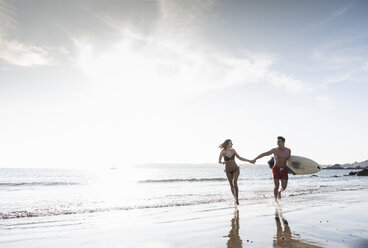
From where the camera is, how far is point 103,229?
21.4 feet

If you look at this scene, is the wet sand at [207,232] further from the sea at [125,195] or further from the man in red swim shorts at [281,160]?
the man in red swim shorts at [281,160]

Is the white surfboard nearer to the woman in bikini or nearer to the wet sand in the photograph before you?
the woman in bikini

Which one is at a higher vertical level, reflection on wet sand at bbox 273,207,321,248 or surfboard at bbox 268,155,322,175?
surfboard at bbox 268,155,322,175

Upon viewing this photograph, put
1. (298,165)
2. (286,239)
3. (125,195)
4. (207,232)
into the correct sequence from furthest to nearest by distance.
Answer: (125,195), (298,165), (207,232), (286,239)

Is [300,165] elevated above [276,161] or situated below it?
below

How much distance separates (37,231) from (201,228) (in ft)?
12.2

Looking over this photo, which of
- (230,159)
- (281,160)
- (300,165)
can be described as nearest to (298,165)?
(300,165)

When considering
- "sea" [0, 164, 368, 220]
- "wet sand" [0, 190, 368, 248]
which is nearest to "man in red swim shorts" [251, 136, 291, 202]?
"sea" [0, 164, 368, 220]

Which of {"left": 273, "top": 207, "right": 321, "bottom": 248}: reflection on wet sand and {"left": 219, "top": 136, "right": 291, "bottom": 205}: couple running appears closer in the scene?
{"left": 273, "top": 207, "right": 321, "bottom": 248}: reflection on wet sand

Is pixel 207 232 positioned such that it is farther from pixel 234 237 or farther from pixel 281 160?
pixel 281 160

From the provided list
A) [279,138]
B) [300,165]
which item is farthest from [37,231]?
[300,165]

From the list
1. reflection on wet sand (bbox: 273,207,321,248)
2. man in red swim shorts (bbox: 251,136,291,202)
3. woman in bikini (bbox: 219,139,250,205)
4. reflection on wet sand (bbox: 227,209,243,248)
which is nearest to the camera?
reflection on wet sand (bbox: 273,207,321,248)

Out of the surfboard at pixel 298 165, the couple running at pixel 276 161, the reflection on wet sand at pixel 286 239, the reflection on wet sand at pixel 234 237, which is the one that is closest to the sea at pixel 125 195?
the surfboard at pixel 298 165

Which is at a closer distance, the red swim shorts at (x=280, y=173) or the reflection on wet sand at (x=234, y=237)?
the reflection on wet sand at (x=234, y=237)
